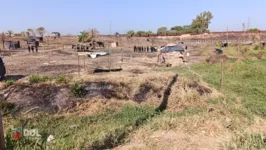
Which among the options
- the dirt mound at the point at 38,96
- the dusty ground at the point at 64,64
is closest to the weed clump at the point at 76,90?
the dirt mound at the point at 38,96

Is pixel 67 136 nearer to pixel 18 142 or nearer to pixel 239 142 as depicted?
pixel 18 142

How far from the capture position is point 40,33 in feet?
140

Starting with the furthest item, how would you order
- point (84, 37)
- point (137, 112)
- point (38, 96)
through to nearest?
point (84, 37), point (38, 96), point (137, 112)

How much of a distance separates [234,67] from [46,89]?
8987 mm

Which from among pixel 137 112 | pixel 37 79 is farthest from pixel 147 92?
pixel 37 79

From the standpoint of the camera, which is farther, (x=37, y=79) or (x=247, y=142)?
(x=37, y=79)

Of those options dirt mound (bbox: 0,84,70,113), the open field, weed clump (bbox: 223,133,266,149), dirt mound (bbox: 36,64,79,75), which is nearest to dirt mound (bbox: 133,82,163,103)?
the open field

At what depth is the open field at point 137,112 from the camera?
14.1 ft

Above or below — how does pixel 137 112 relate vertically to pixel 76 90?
below

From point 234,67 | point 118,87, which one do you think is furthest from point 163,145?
point 234,67

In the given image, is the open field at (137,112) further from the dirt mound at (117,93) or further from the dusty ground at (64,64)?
the dusty ground at (64,64)

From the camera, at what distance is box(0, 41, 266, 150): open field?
14.1ft

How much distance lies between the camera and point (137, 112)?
679 cm

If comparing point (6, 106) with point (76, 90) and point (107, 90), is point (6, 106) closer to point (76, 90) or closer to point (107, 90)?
point (76, 90)
